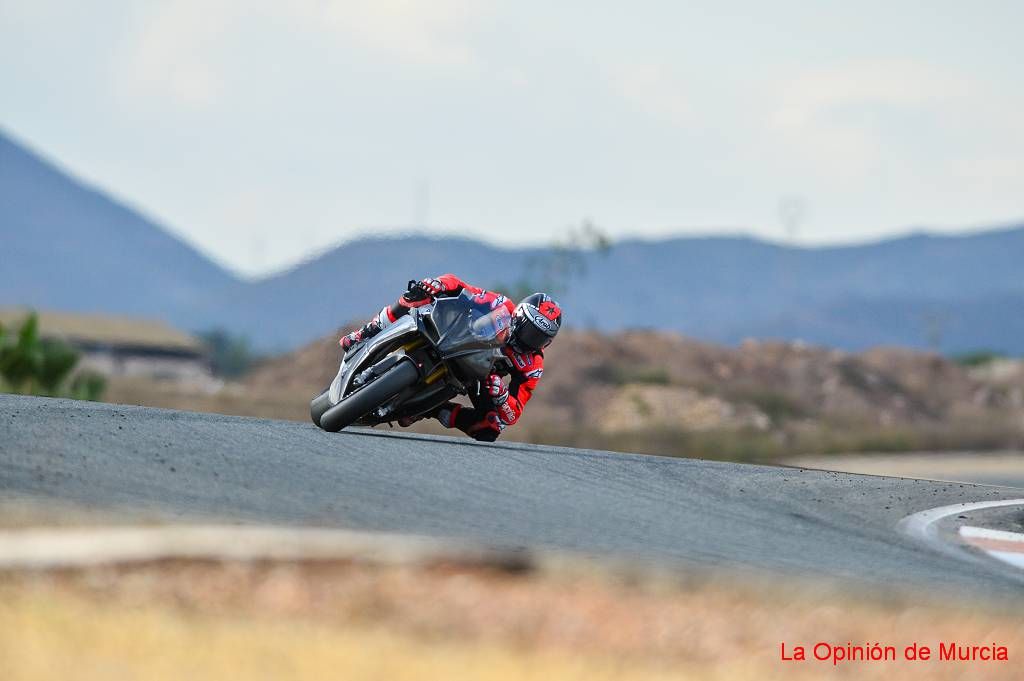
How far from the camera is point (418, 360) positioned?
12633 mm

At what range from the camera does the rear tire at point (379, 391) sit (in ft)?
40.1

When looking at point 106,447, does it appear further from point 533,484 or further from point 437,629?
point 437,629

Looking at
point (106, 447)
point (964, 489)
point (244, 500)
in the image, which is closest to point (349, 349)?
point (106, 447)

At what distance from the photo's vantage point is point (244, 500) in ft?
27.8

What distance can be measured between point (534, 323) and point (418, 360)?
1.26m

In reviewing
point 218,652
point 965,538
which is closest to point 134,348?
point 965,538

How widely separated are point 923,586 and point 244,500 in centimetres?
371

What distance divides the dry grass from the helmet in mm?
6053

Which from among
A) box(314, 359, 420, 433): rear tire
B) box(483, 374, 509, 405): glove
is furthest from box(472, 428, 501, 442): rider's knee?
box(314, 359, 420, 433): rear tire

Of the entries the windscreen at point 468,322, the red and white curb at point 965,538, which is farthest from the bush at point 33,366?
the red and white curb at point 965,538

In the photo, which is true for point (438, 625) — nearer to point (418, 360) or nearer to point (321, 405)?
point (418, 360)

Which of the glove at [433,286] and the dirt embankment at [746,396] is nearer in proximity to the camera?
the glove at [433,286]

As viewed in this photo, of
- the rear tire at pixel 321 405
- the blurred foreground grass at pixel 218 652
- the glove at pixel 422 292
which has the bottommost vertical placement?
the blurred foreground grass at pixel 218 652

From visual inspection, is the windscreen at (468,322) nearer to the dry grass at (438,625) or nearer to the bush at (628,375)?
the dry grass at (438,625)
